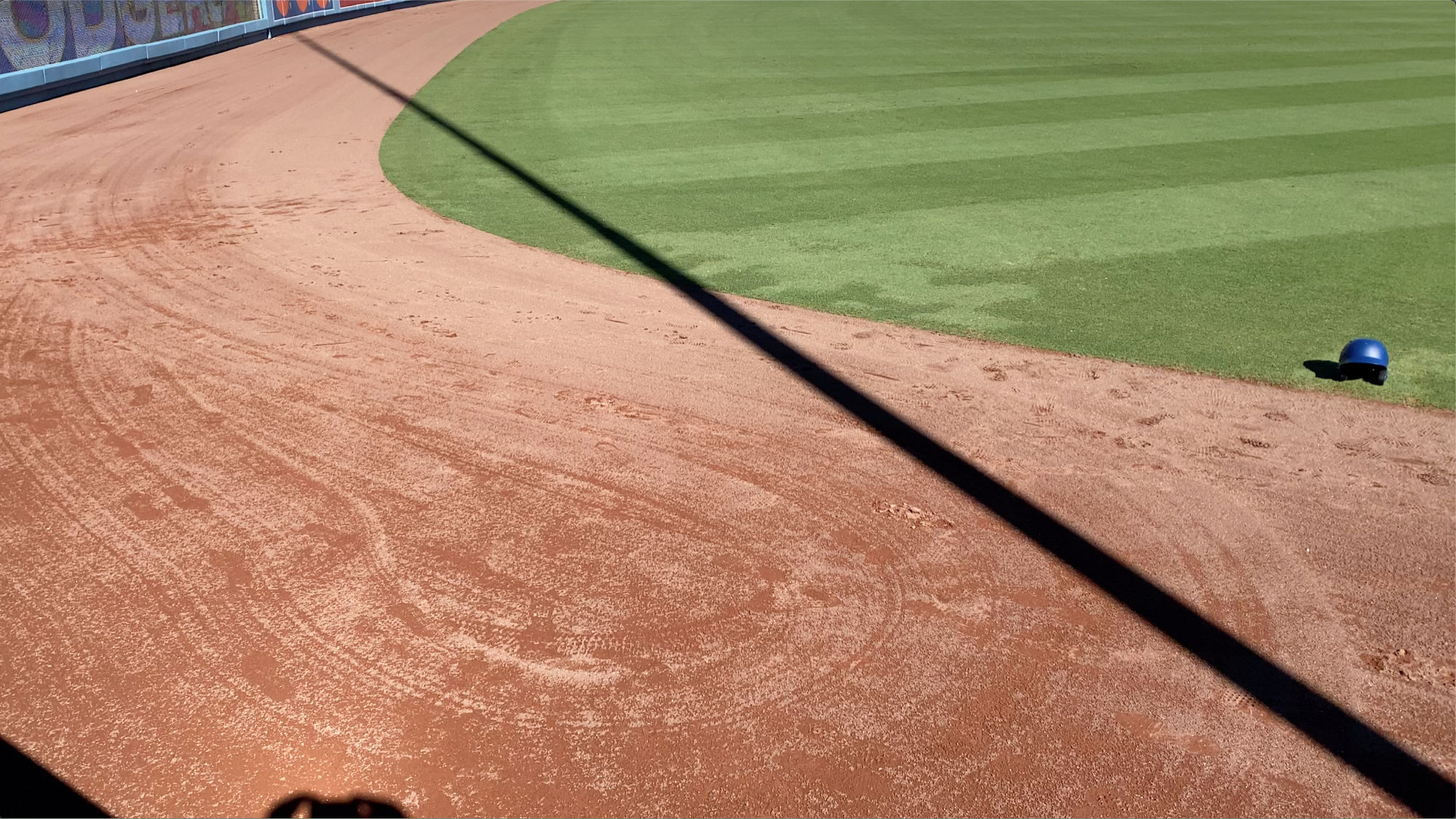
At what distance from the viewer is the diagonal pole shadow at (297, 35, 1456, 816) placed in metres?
3.20

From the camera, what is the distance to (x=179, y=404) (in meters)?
5.48

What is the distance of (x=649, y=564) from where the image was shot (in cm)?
417

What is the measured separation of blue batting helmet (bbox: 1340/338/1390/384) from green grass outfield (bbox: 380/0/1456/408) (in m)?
0.09

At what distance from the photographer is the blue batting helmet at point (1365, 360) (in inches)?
222

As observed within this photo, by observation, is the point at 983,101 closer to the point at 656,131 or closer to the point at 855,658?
the point at 656,131

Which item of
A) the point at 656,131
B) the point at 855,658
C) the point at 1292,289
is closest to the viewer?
the point at 855,658

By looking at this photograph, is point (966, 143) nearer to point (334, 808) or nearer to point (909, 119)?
point (909, 119)

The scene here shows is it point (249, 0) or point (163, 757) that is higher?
point (249, 0)

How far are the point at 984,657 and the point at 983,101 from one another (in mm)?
11957

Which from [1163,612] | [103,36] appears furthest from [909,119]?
[103,36]

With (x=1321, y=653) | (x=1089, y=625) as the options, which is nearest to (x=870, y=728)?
(x=1089, y=625)

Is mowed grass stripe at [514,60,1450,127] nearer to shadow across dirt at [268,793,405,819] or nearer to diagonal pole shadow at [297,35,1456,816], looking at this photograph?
diagonal pole shadow at [297,35,1456,816]

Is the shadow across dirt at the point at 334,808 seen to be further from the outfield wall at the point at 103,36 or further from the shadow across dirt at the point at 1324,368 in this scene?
the outfield wall at the point at 103,36

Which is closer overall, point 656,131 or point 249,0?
point 656,131
